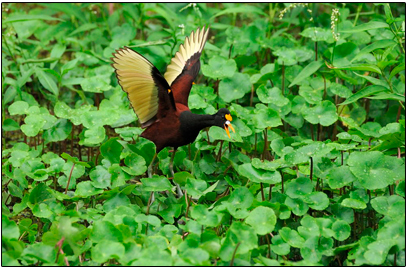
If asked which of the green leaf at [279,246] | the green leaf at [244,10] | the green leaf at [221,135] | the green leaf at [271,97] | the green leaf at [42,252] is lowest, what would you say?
the green leaf at [279,246]

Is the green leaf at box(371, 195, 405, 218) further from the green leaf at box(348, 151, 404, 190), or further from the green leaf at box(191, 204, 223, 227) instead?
the green leaf at box(191, 204, 223, 227)

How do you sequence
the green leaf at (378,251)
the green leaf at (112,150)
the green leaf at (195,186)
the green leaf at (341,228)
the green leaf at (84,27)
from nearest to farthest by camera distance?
the green leaf at (378,251), the green leaf at (341,228), the green leaf at (195,186), the green leaf at (112,150), the green leaf at (84,27)

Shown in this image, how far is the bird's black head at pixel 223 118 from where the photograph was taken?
337cm

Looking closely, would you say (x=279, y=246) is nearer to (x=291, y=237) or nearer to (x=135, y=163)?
(x=291, y=237)

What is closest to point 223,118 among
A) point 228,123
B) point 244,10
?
point 228,123

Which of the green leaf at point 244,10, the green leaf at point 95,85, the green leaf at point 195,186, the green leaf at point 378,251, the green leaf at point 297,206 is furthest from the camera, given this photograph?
the green leaf at point 244,10

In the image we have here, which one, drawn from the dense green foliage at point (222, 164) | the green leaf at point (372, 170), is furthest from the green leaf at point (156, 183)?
the green leaf at point (372, 170)

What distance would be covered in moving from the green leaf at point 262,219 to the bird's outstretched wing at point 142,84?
0.86 meters

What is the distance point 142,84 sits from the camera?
3.30 metres

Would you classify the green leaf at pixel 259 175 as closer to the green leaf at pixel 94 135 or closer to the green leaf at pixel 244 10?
the green leaf at pixel 94 135

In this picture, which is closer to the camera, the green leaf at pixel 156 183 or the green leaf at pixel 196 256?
the green leaf at pixel 196 256

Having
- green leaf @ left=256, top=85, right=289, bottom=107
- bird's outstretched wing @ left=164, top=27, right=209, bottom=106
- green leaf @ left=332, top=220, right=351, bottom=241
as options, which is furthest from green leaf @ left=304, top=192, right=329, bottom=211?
bird's outstretched wing @ left=164, top=27, right=209, bottom=106

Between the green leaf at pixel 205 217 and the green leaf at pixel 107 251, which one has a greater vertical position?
the green leaf at pixel 205 217

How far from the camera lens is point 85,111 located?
3.80 meters
